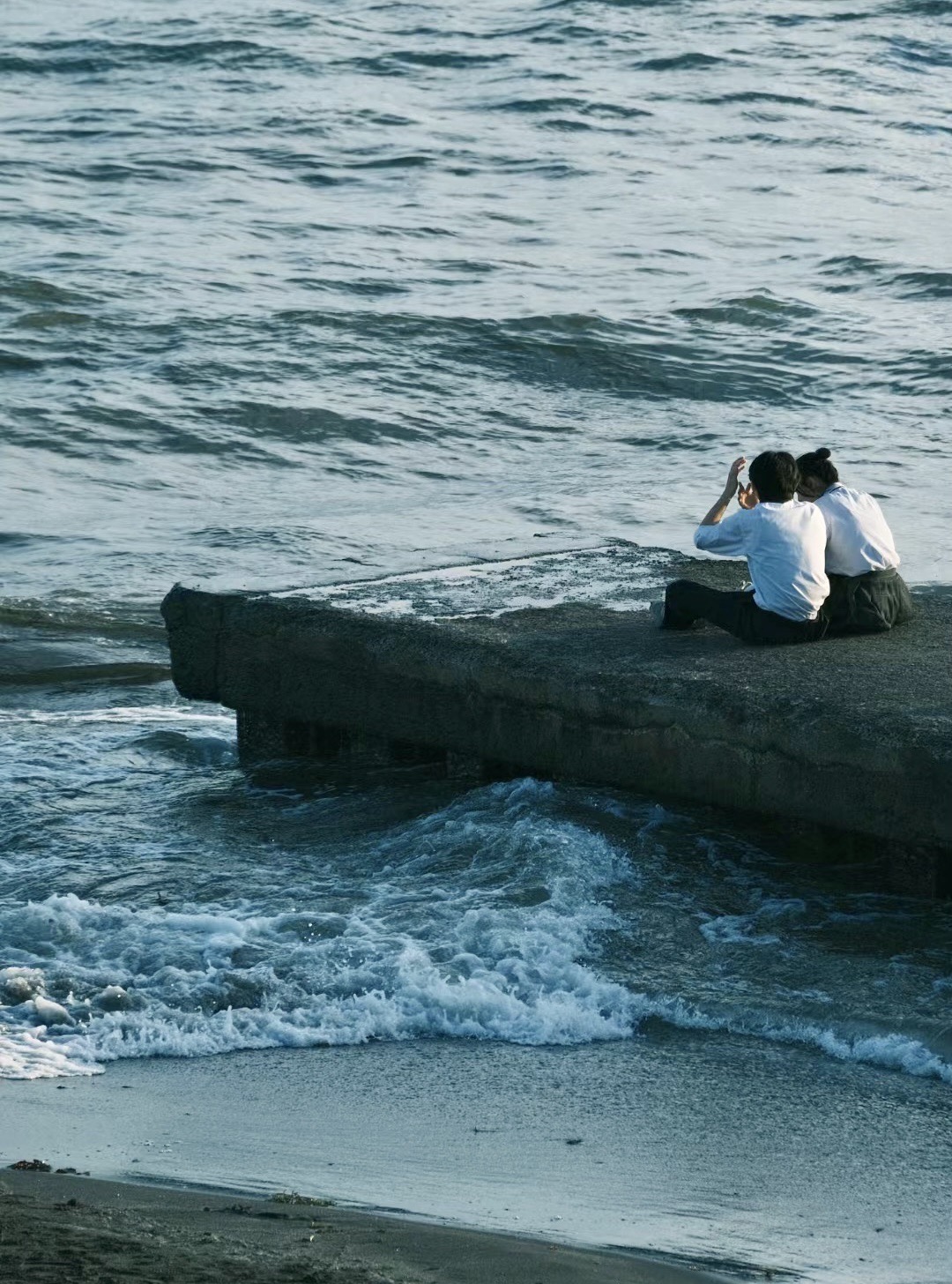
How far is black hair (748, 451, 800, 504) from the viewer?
7.89m

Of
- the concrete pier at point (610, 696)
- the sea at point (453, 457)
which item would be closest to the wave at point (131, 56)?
the sea at point (453, 457)

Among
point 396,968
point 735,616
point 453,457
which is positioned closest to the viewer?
point 396,968

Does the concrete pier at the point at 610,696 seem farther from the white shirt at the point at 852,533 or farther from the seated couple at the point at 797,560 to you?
the white shirt at the point at 852,533

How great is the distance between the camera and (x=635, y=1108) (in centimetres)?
534

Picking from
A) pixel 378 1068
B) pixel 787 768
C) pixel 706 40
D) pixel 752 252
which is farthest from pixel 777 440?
pixel 706 40

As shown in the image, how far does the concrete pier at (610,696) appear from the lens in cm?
694

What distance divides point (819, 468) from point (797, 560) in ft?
1.85

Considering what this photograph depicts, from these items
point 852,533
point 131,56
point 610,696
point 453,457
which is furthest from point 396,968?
point 131,56

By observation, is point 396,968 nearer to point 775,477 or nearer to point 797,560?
point 797,560

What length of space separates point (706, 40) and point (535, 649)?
2750 centimetres

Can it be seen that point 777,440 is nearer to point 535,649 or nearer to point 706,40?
point 535,649

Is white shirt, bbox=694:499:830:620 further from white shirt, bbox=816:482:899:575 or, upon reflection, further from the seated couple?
white shirt, bbox=816:482:899:575

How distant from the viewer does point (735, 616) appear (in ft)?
Result: 26.6

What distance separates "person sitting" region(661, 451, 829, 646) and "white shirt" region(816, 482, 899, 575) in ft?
0.44
